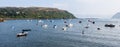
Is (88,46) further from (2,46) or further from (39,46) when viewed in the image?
(2,46)

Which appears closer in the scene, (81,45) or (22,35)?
(81,45)

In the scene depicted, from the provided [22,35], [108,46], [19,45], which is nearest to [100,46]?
[108,46]

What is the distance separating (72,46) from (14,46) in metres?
20.5

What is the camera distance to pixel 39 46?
93.9 m

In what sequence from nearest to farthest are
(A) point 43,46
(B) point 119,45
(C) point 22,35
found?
(A) point 43,46 → (B) point 119,45 → (C) point 22,35

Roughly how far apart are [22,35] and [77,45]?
37.9 m

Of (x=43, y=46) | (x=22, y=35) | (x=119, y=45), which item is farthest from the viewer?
(x=22, y=35)

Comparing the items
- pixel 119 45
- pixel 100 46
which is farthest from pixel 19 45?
pixel 119 45

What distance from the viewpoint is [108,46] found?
321 ft

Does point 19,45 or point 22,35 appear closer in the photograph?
point 19,45

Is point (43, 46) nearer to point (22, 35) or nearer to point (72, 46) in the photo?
point (72, 46)

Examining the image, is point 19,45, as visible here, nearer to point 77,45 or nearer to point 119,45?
point 77,45

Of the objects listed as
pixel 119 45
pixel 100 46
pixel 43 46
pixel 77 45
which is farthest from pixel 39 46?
pixel 119 45

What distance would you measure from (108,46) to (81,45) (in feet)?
32.4
